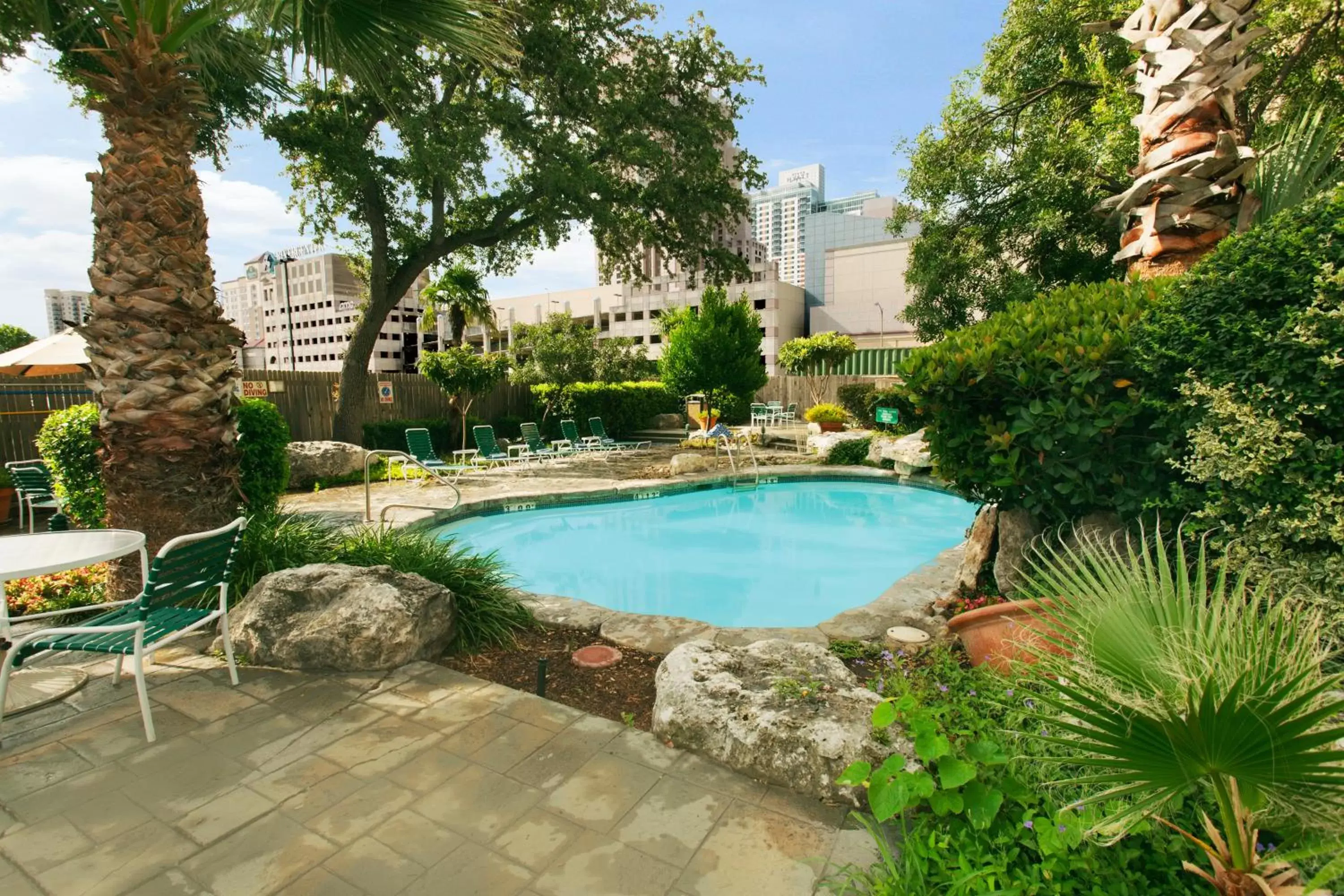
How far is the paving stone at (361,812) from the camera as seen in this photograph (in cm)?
206

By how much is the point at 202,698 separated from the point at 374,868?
178 cm

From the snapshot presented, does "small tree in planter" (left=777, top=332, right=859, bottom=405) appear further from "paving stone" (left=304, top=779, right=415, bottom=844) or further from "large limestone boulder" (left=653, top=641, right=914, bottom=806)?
"paving stone" (left=304, top=779, right=415, bottom=844)

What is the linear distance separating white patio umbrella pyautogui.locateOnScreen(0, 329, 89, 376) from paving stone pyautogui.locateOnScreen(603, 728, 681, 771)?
10615mm

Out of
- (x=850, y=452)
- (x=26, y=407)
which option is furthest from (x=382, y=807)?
(x=850, y=452)

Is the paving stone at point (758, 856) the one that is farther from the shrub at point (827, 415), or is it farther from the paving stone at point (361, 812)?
the shrub at point (827, 415)

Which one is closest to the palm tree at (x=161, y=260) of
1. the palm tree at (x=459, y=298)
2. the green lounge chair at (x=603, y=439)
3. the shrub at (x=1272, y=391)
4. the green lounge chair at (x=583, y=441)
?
the shrub at (x=1272, y=391)

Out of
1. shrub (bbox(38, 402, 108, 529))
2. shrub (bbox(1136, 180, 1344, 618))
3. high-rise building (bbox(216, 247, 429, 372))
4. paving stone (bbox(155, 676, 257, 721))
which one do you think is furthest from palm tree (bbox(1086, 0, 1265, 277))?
high-rise building (bbox(216, 247, 429, 372))

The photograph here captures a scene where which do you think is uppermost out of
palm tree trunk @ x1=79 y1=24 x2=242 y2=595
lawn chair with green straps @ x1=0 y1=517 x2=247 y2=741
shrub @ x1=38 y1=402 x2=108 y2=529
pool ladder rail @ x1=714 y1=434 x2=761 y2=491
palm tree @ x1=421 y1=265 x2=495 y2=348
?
palm tree @ x1=421 y1=265 x2=495 y2=348

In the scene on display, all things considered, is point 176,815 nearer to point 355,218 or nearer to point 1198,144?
point 1198,144

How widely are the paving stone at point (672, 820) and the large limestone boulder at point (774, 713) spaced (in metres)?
0.23

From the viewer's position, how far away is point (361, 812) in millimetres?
2158

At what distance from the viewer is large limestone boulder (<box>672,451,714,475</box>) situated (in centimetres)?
1220

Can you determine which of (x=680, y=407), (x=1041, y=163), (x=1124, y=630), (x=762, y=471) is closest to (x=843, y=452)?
(x=762, y=471)

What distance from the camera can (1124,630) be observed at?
1636 millimetres
